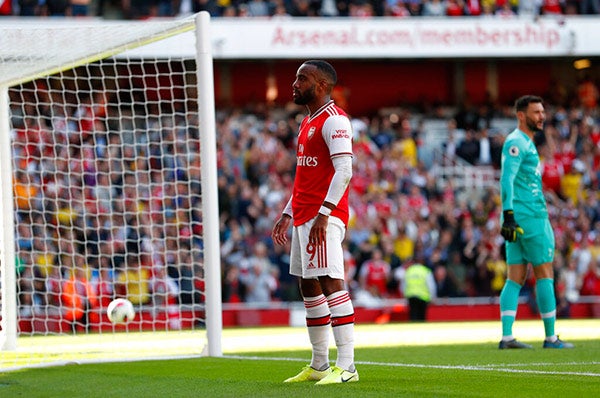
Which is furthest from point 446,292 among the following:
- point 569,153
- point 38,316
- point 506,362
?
point 506,362

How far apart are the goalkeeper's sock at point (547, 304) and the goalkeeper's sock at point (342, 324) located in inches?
140

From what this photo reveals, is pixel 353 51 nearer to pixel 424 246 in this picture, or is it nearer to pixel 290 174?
pixel 290 174

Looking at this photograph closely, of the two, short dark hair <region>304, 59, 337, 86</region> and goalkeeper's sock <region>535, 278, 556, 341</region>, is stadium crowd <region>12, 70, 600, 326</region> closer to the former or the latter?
goalkeeper's sock <region>535, 278, 556, 341</region>

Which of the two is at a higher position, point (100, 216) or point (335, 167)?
point (335, 167)

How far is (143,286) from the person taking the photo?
1750cm

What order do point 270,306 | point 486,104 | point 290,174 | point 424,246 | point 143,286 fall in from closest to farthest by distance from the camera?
1. point 143,286
2. point 270,306
3. point 424,246
4. point 290,174
5. point 486,104

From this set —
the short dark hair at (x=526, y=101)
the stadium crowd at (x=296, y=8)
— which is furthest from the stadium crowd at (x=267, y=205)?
the short dark hair at (x=526, y=101)

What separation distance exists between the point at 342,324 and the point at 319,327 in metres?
0.33

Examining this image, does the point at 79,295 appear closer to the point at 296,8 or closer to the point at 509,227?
the point at 509,227

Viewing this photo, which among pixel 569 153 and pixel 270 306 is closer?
pixel 270 306

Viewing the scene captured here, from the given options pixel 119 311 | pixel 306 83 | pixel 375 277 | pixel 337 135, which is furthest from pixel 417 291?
pixel 337 135

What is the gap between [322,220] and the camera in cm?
717

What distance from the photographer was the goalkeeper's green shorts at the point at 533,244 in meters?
10.5

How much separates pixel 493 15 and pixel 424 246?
304 inches
